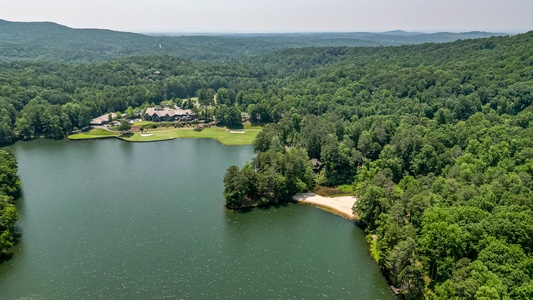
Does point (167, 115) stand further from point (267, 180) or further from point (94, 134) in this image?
point (267, 180)

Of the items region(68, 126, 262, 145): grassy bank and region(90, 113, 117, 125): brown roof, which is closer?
region(68, 126, 262, 145): grassy bank

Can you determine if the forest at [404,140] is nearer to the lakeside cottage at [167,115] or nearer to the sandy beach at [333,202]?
the sandy beach at [333,202]

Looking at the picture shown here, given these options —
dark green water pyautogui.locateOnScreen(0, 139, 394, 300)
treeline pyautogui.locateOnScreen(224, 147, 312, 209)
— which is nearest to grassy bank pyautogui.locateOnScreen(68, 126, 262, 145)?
dark green water pyautogui.locateOnScreen(0, 139, 394, 300)

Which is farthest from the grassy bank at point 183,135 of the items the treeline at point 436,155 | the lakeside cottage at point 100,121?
the treeline at point 436,155

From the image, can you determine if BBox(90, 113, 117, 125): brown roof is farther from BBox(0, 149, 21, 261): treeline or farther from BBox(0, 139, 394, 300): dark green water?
BBox(0, 149, 21, 261): treeline

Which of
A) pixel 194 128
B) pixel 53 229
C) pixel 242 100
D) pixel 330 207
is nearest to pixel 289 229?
pixel 330 207

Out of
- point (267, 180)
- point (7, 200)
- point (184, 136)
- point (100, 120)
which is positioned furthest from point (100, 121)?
point (267, 180)
